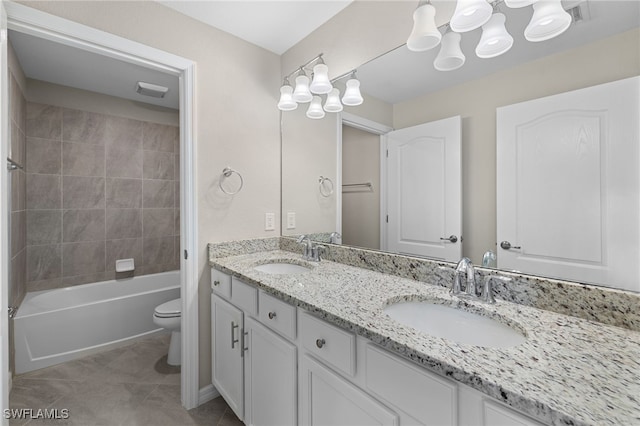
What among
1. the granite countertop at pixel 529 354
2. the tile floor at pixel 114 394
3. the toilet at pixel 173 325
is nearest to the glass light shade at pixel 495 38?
the granite countertop at pixel 529 354

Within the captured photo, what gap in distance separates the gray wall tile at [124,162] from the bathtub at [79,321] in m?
1.13

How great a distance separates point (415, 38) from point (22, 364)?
327 cm

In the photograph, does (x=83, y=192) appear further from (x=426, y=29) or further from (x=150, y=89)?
(x=426, y=29)

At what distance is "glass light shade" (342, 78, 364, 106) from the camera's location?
1.63 meters

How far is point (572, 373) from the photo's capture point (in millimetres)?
594

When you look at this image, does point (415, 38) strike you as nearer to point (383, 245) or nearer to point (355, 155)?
point (355, 155)

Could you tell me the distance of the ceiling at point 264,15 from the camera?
5.32ft

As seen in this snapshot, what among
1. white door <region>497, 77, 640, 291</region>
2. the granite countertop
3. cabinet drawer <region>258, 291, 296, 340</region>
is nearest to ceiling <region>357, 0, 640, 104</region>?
white door <region>497, 77, 640, 291</region>

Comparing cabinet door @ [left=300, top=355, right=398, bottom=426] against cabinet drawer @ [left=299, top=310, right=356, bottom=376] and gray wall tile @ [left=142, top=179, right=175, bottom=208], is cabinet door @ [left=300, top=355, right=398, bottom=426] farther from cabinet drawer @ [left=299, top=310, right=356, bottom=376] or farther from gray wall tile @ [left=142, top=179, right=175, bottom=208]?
gray wall tile @ [left=142, top=179, right=175, bottom=208]

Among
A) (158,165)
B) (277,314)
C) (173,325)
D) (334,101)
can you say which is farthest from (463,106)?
(158,165)

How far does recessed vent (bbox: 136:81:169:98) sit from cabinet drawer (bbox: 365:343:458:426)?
9.70ft

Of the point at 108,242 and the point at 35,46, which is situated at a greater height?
the point at 35,46

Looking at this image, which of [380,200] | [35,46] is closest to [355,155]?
[380,200]

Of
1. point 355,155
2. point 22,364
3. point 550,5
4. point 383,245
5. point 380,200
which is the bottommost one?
point 22,364
